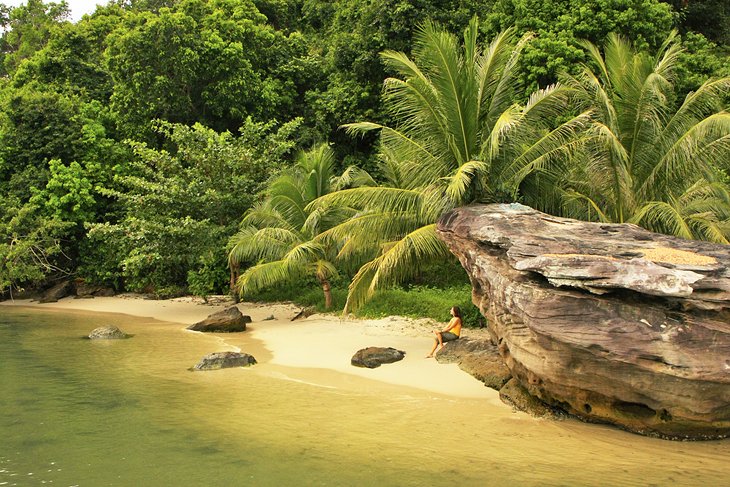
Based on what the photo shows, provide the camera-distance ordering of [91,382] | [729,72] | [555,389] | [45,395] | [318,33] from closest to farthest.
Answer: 1. [555,389]
2. [45,395]
3. [91,382]
4. [729,72]
5. [318,33]

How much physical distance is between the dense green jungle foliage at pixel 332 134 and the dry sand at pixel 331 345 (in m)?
1.09

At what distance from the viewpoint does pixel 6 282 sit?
2448 centimetres

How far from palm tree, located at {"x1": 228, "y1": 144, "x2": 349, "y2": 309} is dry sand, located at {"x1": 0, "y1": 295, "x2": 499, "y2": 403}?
149 cm

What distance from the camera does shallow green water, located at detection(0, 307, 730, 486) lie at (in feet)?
24.9

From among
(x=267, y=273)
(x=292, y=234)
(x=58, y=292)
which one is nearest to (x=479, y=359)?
Answer: (x=267, y=273)

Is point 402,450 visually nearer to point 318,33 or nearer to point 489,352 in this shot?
point 489,352

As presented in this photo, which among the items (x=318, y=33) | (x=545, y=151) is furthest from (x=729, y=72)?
(x=318, y=33)

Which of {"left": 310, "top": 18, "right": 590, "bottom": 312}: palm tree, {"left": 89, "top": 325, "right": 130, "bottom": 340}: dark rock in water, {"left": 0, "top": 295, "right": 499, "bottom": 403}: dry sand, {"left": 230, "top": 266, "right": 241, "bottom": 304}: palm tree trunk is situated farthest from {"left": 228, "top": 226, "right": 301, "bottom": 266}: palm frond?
{"left": 310, "top": 18, "right": 590, "bottom": 312}: palm tree

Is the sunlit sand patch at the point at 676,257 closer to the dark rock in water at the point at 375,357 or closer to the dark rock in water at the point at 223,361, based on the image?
the dark rock in water at the point at 375,357

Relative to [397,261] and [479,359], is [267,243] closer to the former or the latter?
[397,261]

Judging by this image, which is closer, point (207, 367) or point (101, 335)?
point (207, 367)

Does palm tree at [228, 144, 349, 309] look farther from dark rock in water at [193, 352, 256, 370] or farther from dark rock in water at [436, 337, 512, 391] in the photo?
dark rock in water at [436, 337, 512, 391]

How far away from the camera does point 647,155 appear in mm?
13484

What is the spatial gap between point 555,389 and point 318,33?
27859 mm
